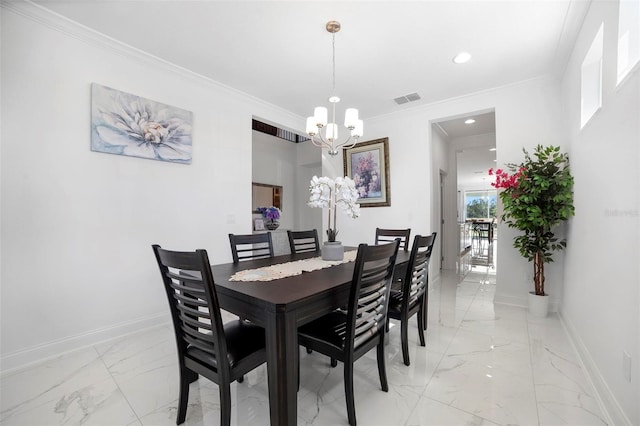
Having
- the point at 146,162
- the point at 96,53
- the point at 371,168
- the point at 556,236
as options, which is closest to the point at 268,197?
the point at 371,168

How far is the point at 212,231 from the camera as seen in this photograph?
11.0 ft

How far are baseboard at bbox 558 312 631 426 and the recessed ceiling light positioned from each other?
9.04ft

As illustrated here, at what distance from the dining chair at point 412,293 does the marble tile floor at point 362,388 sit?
0.79 feet

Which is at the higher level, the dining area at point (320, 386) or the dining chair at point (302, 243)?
the dining chair at point (302, 243)

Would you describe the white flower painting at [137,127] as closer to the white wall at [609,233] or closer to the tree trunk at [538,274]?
the white wall at [609,233]

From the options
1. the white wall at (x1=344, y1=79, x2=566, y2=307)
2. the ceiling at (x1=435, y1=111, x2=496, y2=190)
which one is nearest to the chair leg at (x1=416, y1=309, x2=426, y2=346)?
the white wall at (x1=344, y1=79, x2=566, y2=307)

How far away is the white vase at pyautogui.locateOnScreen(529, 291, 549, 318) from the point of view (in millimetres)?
3033

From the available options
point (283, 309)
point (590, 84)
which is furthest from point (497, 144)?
point (283, 309)

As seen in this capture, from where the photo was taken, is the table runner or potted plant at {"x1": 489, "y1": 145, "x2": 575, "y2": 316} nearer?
the table runner

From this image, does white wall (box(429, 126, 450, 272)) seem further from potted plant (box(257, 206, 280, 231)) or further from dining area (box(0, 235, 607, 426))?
potted plant (box(257, 206, 280, 231))

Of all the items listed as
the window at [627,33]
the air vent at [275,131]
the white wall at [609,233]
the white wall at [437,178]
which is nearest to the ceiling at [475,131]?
the white wall at [437,178]

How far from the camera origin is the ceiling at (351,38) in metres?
2.16

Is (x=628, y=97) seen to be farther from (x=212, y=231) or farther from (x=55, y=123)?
(x=55, y=123)

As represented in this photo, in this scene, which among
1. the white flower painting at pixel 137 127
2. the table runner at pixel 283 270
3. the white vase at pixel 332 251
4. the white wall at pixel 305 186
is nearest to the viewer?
the table runner at pixel 283 270
